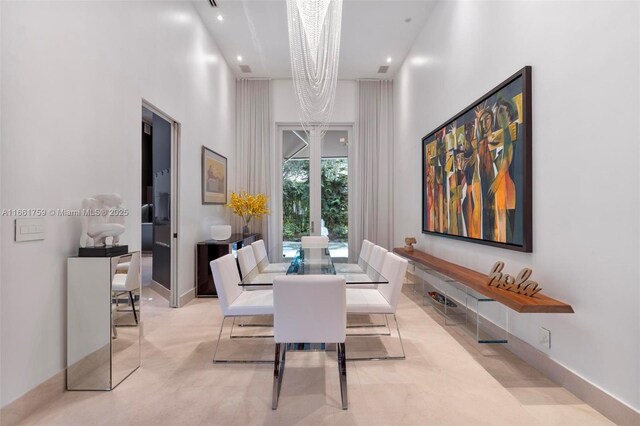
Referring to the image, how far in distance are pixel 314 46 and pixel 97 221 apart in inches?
93.6

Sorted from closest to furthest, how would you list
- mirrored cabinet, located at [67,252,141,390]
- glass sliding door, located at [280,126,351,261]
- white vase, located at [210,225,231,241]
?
mirrored cabinet, located at [67,252,141,390] < white vase, located at [210,225,231,241] < glass sliding door, located at [280,126,351,261]

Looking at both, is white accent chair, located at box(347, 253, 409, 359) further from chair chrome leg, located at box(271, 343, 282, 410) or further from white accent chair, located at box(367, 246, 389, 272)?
chair chrome leg, located at box(271, 343, 282, 410)

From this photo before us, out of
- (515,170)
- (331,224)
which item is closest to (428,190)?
(515,170)

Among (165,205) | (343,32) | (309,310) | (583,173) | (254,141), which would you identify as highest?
(343,32)

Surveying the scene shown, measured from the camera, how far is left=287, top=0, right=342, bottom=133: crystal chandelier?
116 inches

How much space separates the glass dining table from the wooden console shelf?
802mm

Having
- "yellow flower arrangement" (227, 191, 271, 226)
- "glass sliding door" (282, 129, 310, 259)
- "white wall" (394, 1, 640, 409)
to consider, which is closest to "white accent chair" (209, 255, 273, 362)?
"white wall" (394, 1, 640, 409)

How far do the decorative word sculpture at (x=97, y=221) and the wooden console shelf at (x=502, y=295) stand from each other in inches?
114

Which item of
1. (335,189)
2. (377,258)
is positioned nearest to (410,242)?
(377,258)

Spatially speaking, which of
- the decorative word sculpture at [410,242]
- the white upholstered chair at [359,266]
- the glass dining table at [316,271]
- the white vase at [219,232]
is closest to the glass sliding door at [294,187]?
the white vase at [219,232]

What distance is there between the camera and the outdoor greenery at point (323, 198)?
22.7 ft

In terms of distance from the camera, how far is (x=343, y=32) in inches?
202

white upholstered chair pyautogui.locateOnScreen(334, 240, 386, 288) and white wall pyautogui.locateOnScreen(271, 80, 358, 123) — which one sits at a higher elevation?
white wall pyautogui.locateOnScreen(271, 80, 358, 123)

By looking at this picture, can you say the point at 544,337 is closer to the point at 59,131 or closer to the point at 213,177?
the point at 59,131
